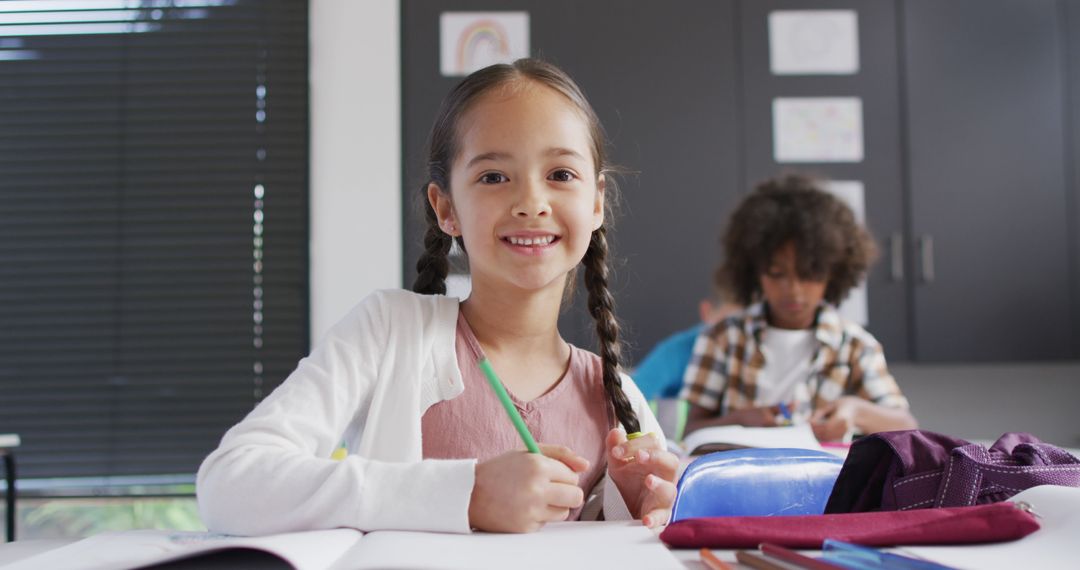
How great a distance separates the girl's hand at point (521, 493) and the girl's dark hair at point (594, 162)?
335mm

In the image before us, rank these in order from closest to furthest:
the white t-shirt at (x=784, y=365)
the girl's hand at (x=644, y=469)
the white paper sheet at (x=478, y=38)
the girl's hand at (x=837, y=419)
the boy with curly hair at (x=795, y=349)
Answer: the girl's hand at (x=644, y=469) < the girl's hand at (x=837, y=419) < the boy with curly hair at (x=795, y=349) < the white t-shirt at (x=784, y=365) < the white paper sheet at (x=478, y=38)

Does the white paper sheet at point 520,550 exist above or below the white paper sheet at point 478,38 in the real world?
below

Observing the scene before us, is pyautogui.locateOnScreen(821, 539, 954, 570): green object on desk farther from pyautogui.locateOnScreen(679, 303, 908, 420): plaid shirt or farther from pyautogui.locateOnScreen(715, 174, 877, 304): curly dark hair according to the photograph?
pyautogui.locateOnScreen(715, 174, 877, 304): curly dark hair

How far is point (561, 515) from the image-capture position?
27.3 inches

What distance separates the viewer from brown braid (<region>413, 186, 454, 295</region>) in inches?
45.7

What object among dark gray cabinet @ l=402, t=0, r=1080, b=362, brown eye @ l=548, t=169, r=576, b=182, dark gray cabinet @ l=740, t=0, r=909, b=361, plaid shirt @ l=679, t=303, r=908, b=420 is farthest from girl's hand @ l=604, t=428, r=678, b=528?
dark gray cabinet @ l=740, t=0, r=909, b=361

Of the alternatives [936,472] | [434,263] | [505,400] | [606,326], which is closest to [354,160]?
[434,263]

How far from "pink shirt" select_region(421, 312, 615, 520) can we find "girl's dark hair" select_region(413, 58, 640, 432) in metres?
0.03

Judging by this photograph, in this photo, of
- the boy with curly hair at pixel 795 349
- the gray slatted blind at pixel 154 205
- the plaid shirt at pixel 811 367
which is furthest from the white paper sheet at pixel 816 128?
the gray slatted blind at pixel 154 205

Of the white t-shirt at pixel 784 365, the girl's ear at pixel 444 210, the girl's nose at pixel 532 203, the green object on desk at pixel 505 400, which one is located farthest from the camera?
the white t-shirt at pixel 784 365

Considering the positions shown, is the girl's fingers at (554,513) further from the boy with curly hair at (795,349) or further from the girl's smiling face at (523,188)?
the boy with curly hair at (795,349)

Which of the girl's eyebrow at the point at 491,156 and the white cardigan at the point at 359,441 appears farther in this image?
the girl's eyebrow at the point at 491,156

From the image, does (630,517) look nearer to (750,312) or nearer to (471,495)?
(471,495)

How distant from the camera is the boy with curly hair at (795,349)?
6.50ft
